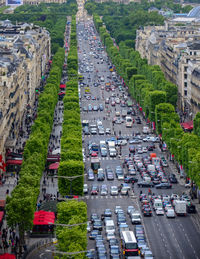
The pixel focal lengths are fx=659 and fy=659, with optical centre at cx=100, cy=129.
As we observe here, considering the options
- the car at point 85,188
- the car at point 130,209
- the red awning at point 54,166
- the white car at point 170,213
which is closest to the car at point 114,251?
the car at point 130,209

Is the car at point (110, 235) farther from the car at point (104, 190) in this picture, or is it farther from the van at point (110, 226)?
the car at point (104, 190)

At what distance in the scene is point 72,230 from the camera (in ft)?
310

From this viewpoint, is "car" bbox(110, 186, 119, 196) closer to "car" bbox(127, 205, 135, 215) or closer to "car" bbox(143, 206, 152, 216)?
"car" bbox(127, 205, 135, 215)

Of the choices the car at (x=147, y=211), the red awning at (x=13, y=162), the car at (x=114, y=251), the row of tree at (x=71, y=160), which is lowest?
the car at (x=147, y=211)

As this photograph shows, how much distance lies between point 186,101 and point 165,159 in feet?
156

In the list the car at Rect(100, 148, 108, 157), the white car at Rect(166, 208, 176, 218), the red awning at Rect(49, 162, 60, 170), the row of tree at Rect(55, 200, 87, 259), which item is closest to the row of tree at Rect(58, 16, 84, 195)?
the red awning at Rect(49, 162, 60, 170)

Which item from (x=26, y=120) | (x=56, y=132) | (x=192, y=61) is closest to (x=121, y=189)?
(x=56, y=132)

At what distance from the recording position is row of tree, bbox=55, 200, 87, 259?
9125 cm

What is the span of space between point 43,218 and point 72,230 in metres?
19.4

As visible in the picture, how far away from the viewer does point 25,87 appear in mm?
193875

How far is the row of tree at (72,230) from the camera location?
91.2m

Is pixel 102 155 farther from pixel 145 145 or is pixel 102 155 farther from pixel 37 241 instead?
pixel 37 241

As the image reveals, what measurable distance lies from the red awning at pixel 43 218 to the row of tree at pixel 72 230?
279 inches

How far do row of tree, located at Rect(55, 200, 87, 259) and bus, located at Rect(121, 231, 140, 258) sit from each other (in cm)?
779
